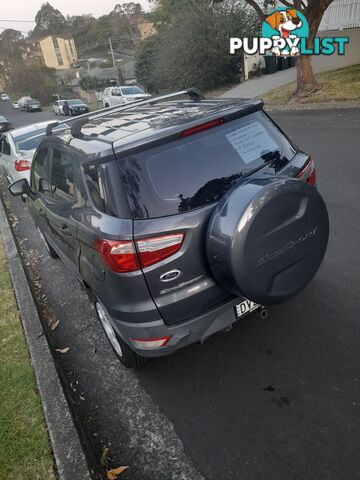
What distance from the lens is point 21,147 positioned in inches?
306

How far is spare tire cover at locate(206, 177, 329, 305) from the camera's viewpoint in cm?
213

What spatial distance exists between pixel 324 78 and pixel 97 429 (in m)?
16.4

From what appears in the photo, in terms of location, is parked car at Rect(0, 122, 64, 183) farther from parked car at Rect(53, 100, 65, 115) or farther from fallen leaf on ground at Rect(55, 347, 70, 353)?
parked car at Rect(53, 100, 65, 115)

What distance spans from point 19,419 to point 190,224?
6.43 ft

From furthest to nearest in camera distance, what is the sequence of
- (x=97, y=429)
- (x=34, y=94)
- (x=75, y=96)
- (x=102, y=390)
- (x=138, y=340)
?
(x=34, y=94), (x=75, y=96), (x=102, y=390), (x=97, y=429), (x=138, y=340)

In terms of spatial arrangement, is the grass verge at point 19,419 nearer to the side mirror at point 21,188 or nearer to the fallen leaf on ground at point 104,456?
the fallen leaf on ground at point 104,456

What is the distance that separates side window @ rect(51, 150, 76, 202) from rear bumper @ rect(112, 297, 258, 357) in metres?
1.14

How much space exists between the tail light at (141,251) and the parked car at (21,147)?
5659 millimetres

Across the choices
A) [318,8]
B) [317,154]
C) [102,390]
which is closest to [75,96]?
[318,8]

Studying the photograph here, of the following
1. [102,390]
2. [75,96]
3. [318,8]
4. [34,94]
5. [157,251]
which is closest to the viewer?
[157,251]

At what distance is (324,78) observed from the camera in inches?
593

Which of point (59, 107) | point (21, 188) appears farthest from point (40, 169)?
point (59, 107)

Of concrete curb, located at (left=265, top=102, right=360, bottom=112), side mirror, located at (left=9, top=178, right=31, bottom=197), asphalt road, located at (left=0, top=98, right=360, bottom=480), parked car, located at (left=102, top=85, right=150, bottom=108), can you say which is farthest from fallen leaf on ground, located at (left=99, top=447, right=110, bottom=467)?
parked car, located at (left=102, top=85, right=150, bottom=108)

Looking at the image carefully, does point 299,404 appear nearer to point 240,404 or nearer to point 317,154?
point 240,404
